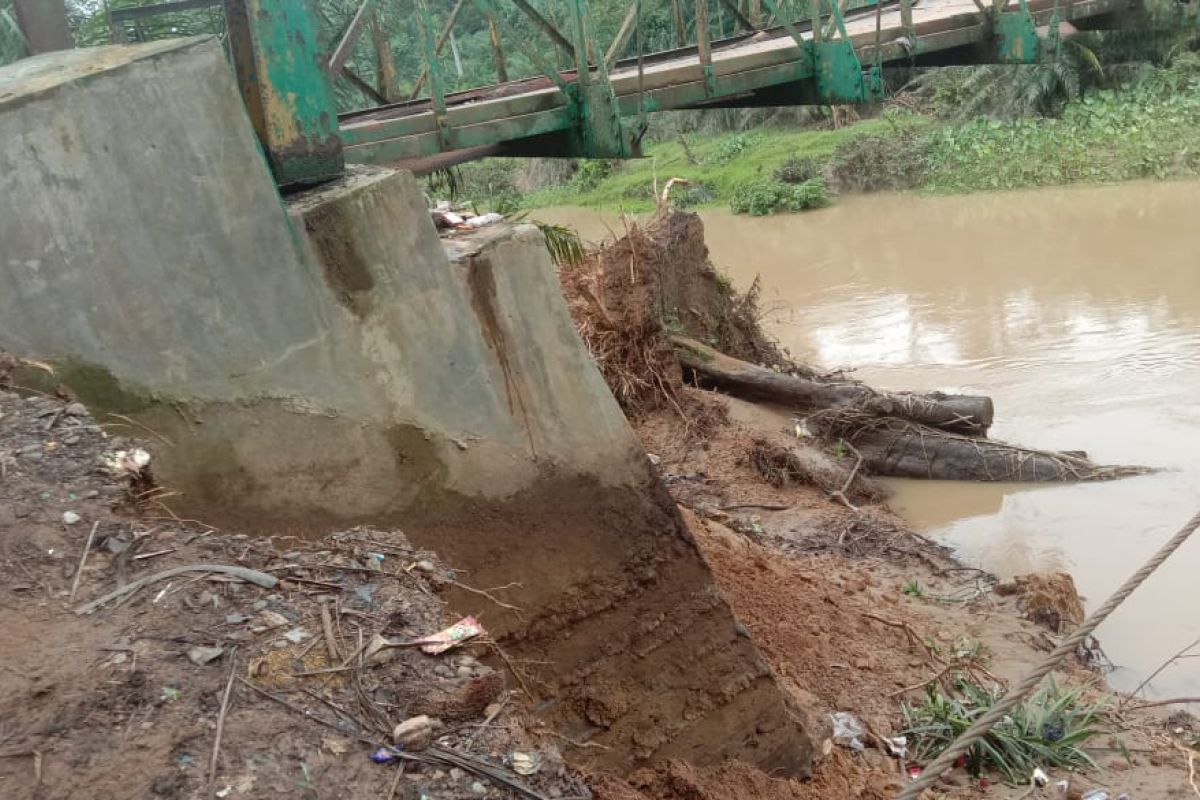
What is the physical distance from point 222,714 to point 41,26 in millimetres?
5113

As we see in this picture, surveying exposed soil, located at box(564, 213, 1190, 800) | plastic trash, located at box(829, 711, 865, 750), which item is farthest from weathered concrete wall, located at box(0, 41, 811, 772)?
plastic trash, located at box(829, 711, 865, 750)

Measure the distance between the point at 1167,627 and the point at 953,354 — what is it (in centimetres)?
498

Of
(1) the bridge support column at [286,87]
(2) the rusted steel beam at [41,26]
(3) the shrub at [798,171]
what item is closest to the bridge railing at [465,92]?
(1) the bridge support column at [286,87]

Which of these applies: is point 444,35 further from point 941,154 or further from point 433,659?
point 941,154

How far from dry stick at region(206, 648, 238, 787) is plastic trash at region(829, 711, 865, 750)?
7.99 feet

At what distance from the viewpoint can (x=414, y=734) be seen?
1.90 metres

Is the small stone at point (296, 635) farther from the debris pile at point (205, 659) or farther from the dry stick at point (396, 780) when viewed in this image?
the dry stick at point (396, 780)

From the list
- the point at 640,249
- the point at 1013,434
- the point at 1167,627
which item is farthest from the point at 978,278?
the point at 1167,627

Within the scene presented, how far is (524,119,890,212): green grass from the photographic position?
21531 millimetres

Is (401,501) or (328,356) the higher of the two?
(328,356)

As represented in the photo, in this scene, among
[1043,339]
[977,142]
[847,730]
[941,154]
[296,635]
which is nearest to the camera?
[296,635]

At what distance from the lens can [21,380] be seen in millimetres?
2316

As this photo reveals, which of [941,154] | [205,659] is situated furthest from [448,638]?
[941,154]

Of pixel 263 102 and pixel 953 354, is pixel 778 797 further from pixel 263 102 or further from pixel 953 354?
pixel 953 354
